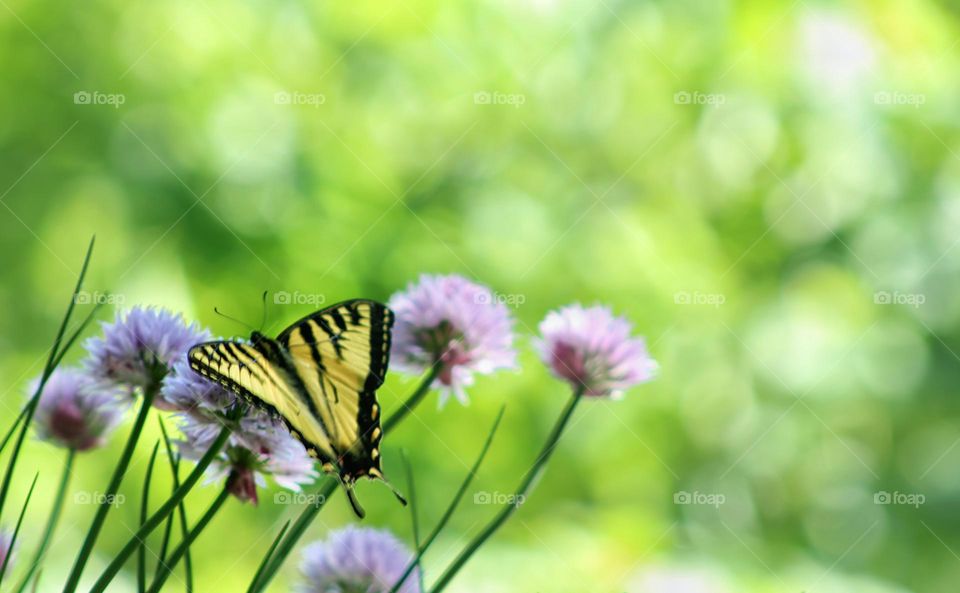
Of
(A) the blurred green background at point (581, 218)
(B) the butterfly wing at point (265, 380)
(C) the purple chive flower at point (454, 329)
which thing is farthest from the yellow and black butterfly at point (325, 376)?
(A) the blurred green background at point (581, 218)

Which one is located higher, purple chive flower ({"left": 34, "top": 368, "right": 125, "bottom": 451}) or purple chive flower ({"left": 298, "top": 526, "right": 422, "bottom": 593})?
purple chive flower ({"left": 34, "top": 368, "right": 125, "bottom": 451})

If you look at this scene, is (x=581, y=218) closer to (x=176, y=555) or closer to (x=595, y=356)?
(x=595, y=356)

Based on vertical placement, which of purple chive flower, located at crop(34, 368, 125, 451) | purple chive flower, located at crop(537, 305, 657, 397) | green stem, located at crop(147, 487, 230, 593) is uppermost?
purple chive flower, located at crop(537, 305, 657, 397)

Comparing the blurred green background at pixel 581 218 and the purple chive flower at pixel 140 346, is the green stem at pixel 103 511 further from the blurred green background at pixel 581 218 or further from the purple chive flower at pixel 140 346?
the blurred green background at pixel 581 218

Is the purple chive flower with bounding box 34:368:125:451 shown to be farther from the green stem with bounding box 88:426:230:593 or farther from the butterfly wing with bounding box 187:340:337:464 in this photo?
the green stem with bounding box 88:426:230:593

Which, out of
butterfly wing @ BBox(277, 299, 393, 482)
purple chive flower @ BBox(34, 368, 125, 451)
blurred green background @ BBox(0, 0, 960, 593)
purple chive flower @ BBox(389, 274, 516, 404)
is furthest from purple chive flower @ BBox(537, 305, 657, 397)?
blurred green background @ BBox(0, 0, 960, 593)

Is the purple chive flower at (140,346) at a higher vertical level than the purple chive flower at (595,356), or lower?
lower
